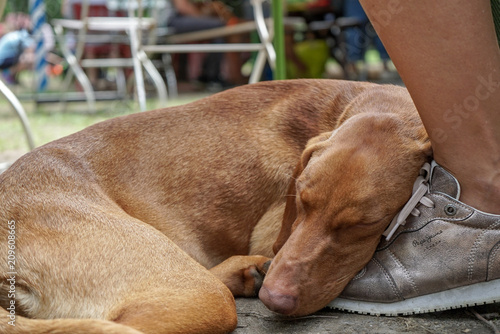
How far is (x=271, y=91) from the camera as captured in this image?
112 inches

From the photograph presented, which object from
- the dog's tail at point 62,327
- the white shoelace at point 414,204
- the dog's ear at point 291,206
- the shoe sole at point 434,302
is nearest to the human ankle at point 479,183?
the white shoelace at point 414,204

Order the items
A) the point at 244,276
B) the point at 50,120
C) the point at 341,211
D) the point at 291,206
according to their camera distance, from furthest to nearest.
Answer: the point at 50,120
the point at 244,276
the point at 291,206
the point at 341,211

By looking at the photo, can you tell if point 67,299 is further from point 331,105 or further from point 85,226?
point 331,105

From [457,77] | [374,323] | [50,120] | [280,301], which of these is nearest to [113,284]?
[280,301]

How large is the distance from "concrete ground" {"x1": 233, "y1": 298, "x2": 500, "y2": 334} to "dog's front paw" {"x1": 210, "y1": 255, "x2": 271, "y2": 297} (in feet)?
0.73

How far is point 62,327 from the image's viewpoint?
1.64 meters

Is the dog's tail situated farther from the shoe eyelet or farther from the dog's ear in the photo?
the shoe eyelet

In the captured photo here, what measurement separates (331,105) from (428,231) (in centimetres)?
81

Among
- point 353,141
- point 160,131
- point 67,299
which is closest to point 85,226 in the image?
point 67,299

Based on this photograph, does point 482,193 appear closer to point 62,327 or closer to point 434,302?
point 434,302

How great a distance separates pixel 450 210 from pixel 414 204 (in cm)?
12

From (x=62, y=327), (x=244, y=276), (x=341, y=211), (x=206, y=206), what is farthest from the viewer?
(x=206, y=206)

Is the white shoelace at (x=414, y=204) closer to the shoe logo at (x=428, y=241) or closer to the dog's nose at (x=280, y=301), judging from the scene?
the shoe logo at (x=428, y=241)

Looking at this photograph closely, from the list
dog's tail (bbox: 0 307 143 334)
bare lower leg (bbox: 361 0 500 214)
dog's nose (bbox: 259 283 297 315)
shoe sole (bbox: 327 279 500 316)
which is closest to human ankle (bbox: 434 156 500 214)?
bare lower leg (bbox: 361 0 500 214)
